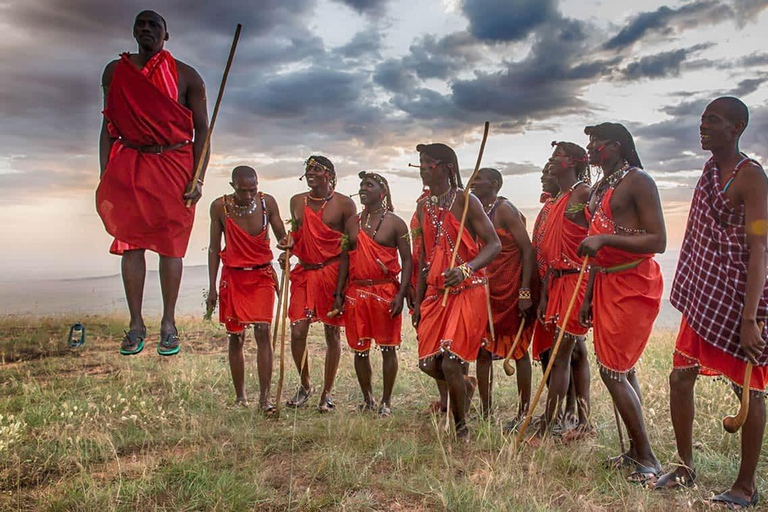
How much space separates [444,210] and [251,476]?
309 centimetres

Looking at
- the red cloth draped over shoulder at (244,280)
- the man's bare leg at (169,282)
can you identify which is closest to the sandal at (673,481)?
the man's bare leg at (169,282)

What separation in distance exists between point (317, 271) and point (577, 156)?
339cm

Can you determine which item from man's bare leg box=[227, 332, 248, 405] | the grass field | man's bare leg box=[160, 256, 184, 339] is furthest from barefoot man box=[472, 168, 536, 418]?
man's bare leg box=[160, 256, 184, 339]

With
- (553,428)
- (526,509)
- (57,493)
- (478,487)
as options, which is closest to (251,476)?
(57,493)

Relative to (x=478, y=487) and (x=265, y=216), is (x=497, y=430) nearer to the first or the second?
(x=478, y=487)

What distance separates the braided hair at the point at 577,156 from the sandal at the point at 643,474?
9.32ft

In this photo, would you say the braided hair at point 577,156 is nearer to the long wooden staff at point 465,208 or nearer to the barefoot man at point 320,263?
the long wooden staff at point 465,208

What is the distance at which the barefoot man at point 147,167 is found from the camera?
14.1ft

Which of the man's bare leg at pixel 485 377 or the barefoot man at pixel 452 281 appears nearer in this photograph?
the barefoot man at pixel 452 281

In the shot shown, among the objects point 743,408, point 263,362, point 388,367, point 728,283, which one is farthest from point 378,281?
point 743,408

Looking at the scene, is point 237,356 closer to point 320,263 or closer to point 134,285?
point 320,263

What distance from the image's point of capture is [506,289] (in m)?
6.58

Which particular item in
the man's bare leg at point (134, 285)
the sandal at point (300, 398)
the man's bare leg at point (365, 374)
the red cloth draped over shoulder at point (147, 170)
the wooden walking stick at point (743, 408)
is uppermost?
the red cloth draped over shoulder at point (147, 170)

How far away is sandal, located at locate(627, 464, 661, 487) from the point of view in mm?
4945
